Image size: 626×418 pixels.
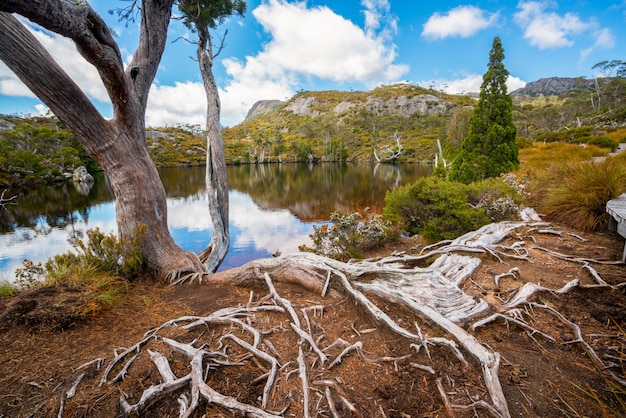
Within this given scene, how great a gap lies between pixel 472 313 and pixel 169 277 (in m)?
5.48

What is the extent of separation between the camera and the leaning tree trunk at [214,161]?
791cm

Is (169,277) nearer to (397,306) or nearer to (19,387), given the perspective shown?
(19,387)

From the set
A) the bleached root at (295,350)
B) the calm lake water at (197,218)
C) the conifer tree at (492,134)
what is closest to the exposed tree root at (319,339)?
the bleached root at (295,350)

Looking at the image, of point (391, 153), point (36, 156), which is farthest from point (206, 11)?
point (391, 153)

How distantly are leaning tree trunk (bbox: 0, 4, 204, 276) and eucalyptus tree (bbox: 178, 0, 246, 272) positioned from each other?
1.92m

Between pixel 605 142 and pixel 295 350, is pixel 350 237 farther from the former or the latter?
pixel 605 142

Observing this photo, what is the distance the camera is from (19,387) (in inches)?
98.0

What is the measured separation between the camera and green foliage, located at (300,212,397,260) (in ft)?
29.4

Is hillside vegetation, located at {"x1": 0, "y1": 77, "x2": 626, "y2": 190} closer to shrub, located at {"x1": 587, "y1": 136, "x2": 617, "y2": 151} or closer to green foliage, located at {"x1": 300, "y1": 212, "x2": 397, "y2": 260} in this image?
shrub, located at {"x1": 587, "y1": 136, "x2": 617, "y2": 151}

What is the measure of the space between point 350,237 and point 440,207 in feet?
10.2

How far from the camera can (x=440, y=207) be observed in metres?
8.57

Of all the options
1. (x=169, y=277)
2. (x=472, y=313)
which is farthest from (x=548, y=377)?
(x=169, y=277)

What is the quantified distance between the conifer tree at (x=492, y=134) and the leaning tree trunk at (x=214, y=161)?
1276 centimetres

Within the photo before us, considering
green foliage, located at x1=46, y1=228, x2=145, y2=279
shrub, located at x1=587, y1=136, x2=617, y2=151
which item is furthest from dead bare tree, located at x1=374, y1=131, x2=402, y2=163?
green foliage, located at x1=46, y1=228, x2=145, y2=279
